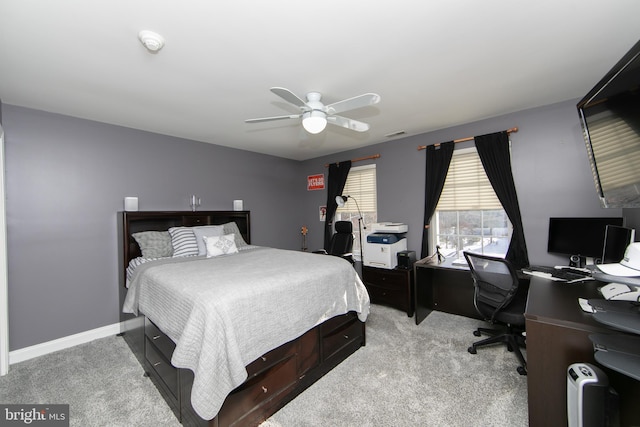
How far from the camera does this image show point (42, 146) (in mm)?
2611

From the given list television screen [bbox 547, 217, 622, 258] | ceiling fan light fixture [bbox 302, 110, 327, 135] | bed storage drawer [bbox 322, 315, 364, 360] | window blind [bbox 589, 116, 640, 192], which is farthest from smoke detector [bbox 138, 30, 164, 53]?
television screen [bbox 547, 217, 622, 258]

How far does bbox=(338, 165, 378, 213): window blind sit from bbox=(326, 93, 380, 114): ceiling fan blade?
7.44 feet

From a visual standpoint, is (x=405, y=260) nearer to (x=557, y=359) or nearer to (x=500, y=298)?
(x=500, y=298)

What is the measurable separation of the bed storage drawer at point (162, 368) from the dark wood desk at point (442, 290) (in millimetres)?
2501

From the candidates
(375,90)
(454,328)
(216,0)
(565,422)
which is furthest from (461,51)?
(454,328)

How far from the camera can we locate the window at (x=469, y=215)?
10.4 feet

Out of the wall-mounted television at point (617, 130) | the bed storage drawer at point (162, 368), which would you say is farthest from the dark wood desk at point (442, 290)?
the bed storage drawer at point (162, 368)

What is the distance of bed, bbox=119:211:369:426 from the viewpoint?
4.76ft

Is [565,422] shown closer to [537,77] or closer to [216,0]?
[537,77]

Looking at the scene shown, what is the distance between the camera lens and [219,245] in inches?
118

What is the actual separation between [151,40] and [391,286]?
3.37 meters

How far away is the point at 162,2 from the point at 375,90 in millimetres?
1635

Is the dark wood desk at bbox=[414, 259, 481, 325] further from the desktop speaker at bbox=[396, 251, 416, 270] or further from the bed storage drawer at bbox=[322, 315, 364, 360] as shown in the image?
the bed storage drawer at bbox=[322, 315, 364, 360]

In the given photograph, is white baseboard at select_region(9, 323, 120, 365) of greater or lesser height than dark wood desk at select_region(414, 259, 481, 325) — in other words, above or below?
below
